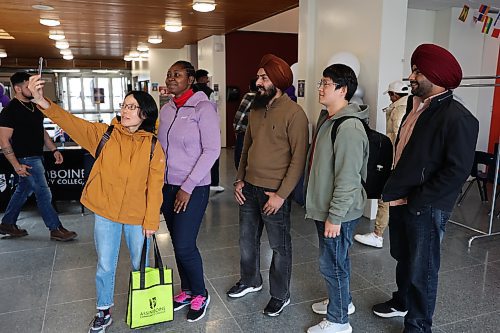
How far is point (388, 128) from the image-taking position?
3.84 metres

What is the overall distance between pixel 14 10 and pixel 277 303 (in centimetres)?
656

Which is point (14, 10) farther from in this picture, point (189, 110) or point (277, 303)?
point (277, 303)

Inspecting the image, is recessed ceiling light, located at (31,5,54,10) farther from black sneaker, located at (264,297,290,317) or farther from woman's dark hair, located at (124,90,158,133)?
black sneaker, located at (264,297,290,317)

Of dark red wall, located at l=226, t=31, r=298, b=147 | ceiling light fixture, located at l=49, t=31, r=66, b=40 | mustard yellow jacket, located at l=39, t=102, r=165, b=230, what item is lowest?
mustard yellow jacket, located at l=39, t=102, r=165, b=230

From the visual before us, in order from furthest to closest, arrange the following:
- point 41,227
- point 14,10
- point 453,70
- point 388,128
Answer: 1. point 14,10
2. point 41,227
3. point 388,128
4. point 453,70

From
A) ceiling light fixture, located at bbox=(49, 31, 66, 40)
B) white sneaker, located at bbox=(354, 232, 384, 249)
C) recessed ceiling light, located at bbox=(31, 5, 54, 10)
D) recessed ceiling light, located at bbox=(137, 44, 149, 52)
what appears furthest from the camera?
recessed ceiling light, located at bbox=(137, 44, 149, 52)

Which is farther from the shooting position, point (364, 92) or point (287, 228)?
point (364, 92)

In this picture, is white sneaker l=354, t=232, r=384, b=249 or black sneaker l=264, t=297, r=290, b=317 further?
white sneaker l=354, t=232, r=384, b=249

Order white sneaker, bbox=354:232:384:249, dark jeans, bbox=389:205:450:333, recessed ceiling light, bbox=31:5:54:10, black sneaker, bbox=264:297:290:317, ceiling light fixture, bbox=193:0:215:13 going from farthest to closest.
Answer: recessed ceiling light, bbox=31:5:54:10 < ceiling light fixture, bbox=193:0:215:13 < white sneaker, bbox=354:232:384:249 < black sneaker, bbox=264:297:290:317 < dark jeans, bbox=389:205:450:333

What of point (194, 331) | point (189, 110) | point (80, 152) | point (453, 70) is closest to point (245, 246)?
point (194, 331)

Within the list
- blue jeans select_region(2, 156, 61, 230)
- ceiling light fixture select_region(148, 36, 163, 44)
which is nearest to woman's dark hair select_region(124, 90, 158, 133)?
blue jeans select_region(2, 156, 61, 230)

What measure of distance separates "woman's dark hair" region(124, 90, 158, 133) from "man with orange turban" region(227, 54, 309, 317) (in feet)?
1.98

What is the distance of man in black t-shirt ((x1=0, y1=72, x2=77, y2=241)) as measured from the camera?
3.65 metres

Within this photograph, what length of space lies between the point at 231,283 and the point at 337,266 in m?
1.05
